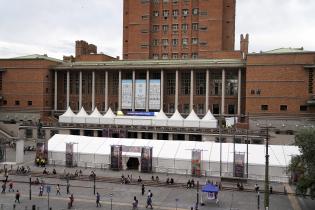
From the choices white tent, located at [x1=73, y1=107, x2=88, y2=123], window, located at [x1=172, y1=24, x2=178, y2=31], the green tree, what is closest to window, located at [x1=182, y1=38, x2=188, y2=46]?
window, located at [x1=172, y1=24, x2=178, y2=31]

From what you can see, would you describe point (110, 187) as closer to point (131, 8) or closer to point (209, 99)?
point (209, 99)

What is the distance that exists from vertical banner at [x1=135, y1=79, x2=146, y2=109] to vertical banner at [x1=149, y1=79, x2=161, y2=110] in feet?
5.23

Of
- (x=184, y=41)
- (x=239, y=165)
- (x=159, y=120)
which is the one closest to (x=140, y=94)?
(x=159, y=120)

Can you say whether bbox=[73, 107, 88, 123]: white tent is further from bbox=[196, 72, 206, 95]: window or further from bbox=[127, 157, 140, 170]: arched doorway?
bbox=[196, 72, 206, 95]: window

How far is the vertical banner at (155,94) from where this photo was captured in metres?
85.2

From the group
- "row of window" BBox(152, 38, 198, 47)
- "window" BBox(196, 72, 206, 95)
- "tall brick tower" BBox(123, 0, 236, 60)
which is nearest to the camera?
"window" BBox(196, 72, 206, 95)

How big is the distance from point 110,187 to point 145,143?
12.6 metres

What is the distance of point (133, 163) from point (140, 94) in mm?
32860

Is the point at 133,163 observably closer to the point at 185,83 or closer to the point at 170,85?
the point at 185,83

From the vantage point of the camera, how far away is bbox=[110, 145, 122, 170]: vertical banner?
52875mm

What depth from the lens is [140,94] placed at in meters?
86.4

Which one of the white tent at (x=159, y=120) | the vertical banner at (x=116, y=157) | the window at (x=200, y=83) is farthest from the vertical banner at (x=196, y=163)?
the window at (x=200, y=83)

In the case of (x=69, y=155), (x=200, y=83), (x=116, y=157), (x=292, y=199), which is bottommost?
(x=292, y=199)

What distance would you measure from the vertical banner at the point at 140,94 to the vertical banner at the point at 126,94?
1763 millimetres
